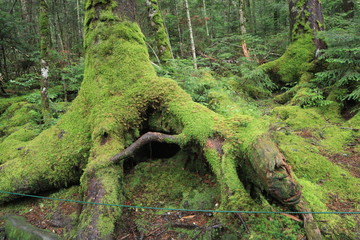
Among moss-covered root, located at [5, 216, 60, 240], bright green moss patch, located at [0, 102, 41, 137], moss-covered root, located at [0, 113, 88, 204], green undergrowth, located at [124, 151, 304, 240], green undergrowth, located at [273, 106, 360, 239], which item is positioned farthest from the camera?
bright green moss patch, located at [0, 102, 41, 137]

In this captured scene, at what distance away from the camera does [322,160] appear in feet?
13.6

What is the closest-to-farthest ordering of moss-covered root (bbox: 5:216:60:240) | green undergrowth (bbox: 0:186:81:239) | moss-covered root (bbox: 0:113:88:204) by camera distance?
moss-covered root (bbox: 5:216:60:240), green undergrowth (bbox: 0:186:81:239), moss-covered root (bbox: 0:113:88:204)

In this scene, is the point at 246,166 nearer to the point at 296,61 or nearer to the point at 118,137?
the point at 118,137

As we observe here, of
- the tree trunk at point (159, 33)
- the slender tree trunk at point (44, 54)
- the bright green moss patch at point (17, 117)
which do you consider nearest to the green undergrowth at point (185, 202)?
the slender tree trunk at point (44, 54)

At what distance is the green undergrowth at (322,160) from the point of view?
9.37 ft

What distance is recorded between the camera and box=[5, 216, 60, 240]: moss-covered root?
3.15 metres

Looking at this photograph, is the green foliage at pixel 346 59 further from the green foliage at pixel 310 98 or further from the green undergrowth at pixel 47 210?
the green undergrowth at pixel 47 210

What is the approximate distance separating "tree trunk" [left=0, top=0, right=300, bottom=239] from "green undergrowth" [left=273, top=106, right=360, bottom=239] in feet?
2.62

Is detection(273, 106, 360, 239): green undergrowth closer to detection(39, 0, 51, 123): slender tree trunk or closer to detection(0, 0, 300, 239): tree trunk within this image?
detection(0, 0, 300, 239): tree trunk

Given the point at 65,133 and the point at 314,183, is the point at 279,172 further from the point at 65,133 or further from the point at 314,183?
the point at 65,133

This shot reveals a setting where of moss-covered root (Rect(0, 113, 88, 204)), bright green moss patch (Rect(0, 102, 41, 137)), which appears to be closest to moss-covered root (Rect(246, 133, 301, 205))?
moss-covered root (Rect(0, 113, 88, 204))

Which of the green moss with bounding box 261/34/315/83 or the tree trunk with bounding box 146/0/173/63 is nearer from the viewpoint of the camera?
the green moss with bounding box 261/34/315/83

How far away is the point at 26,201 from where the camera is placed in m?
4.13

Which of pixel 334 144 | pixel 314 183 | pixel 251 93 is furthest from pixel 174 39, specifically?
pixel 314 183
